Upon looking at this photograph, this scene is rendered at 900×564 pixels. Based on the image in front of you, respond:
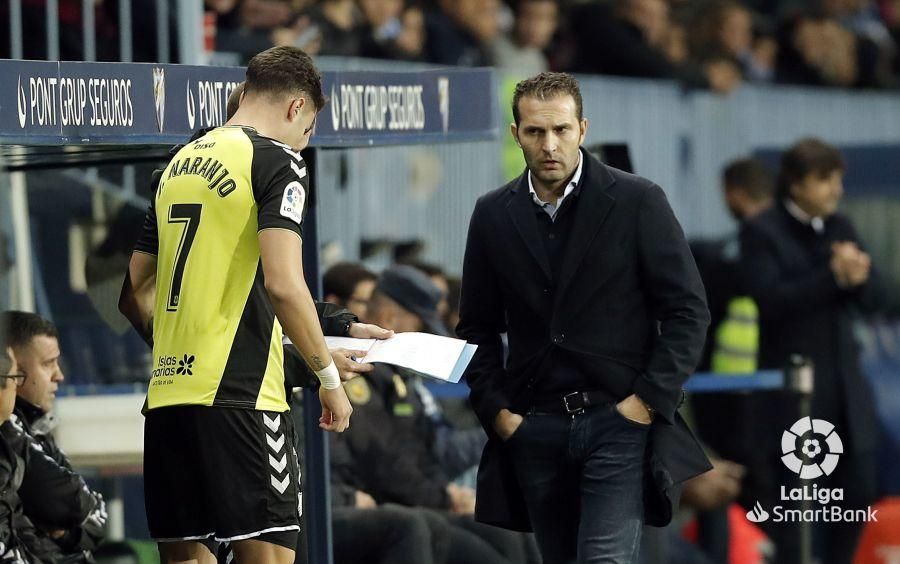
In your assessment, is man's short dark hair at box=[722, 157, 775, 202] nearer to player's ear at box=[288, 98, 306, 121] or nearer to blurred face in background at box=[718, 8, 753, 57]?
blurred face in background at box=[718, 8, 753, 57]

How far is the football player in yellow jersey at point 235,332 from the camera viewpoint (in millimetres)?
5238

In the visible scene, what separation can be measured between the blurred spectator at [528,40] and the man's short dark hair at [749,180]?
7.90 feet

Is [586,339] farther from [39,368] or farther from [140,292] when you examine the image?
[39,368]

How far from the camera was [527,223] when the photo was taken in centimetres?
602

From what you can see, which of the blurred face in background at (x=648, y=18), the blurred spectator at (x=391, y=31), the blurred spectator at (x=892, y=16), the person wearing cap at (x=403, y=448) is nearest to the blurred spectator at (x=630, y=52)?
the blurred face in background at (x=648, y=18)

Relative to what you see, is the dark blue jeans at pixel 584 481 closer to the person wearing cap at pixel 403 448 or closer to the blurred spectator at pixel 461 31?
the person wearing cap at pixel 403 448

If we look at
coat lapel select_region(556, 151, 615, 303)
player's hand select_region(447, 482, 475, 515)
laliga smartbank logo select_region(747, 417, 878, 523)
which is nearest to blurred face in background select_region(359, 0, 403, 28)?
laliga smartbank logo select_region(747, 417, 878, 523)

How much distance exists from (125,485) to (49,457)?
238 cm

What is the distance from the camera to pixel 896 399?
11.9 m

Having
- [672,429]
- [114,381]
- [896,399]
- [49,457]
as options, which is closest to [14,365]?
[49,457]

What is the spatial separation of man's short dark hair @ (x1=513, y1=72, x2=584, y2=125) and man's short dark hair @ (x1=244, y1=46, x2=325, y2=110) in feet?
2.66

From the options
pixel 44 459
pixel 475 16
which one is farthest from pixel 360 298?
pixel 475 16

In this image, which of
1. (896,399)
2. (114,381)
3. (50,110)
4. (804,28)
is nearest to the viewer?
(50,110)

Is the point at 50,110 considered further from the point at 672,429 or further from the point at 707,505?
the point at 707,505
